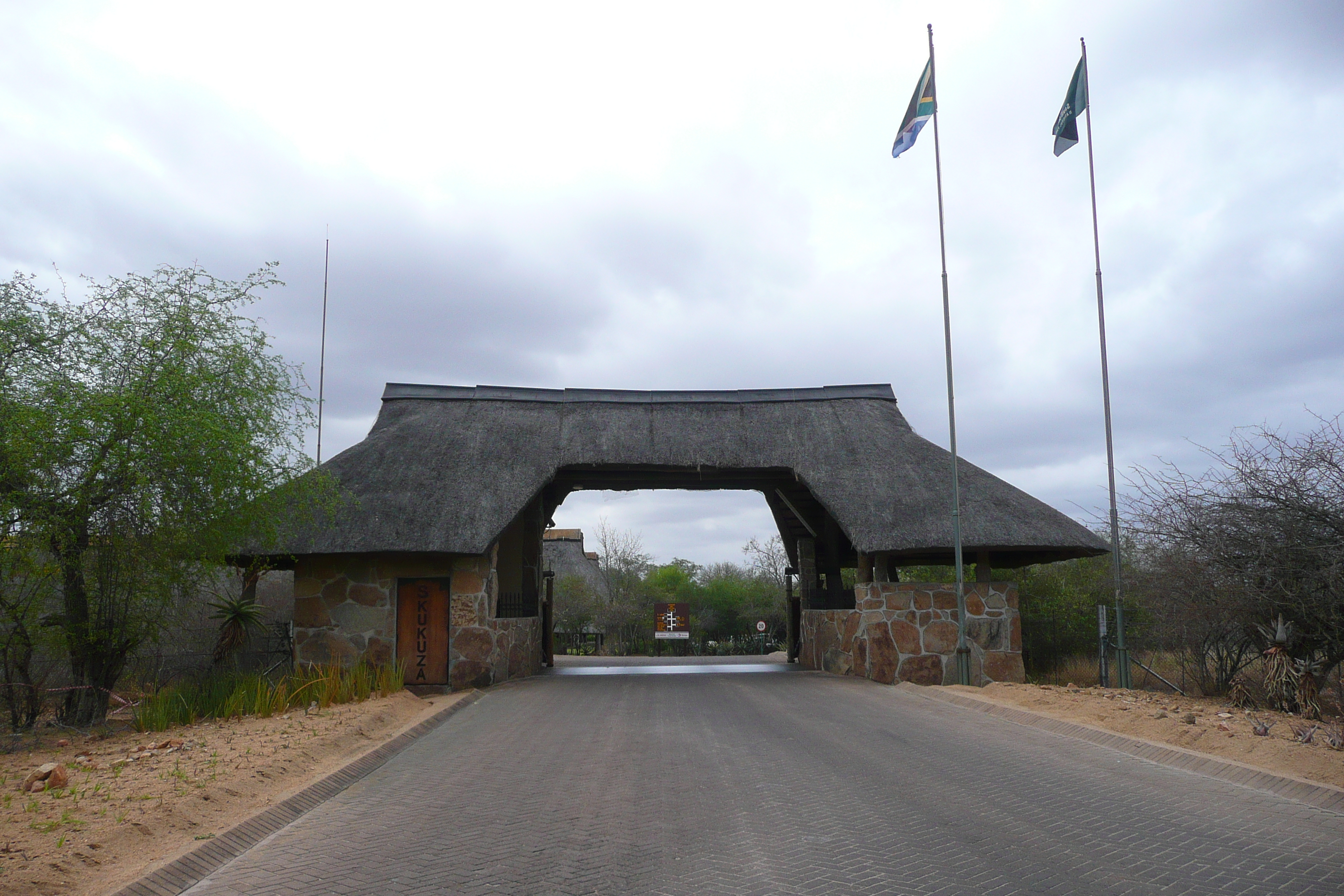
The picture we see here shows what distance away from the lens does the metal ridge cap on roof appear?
63.2ft

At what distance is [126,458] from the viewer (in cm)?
992

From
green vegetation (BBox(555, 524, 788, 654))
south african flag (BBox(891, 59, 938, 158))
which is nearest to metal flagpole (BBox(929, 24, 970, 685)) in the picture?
south african flag (BBox(891, 59, 938, 158))

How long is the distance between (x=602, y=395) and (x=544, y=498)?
2.79 m

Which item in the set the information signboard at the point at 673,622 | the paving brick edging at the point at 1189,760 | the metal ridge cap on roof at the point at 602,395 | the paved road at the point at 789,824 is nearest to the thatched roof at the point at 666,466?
the metal ridge cap on roof at the point at 602,395

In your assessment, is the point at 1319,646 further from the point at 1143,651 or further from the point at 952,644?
the point at 1143,651

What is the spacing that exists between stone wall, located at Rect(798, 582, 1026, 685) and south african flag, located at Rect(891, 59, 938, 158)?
7.97m

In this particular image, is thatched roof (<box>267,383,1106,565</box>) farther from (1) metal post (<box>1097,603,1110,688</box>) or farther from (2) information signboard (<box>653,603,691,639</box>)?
(2) information signboard (<box>653,603,691,639</box>)

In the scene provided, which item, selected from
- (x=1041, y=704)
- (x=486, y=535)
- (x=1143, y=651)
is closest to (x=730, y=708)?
(x=1041, y=704)

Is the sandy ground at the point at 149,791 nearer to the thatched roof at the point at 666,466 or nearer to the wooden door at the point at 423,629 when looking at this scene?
→ the wooden door at the point at 423,629

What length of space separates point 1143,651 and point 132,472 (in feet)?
57.2

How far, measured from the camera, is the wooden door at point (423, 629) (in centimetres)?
1565

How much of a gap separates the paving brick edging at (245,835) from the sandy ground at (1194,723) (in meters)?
7.42

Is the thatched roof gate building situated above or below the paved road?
above

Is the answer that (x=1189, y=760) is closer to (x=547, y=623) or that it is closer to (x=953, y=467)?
(x=953, y=467)
